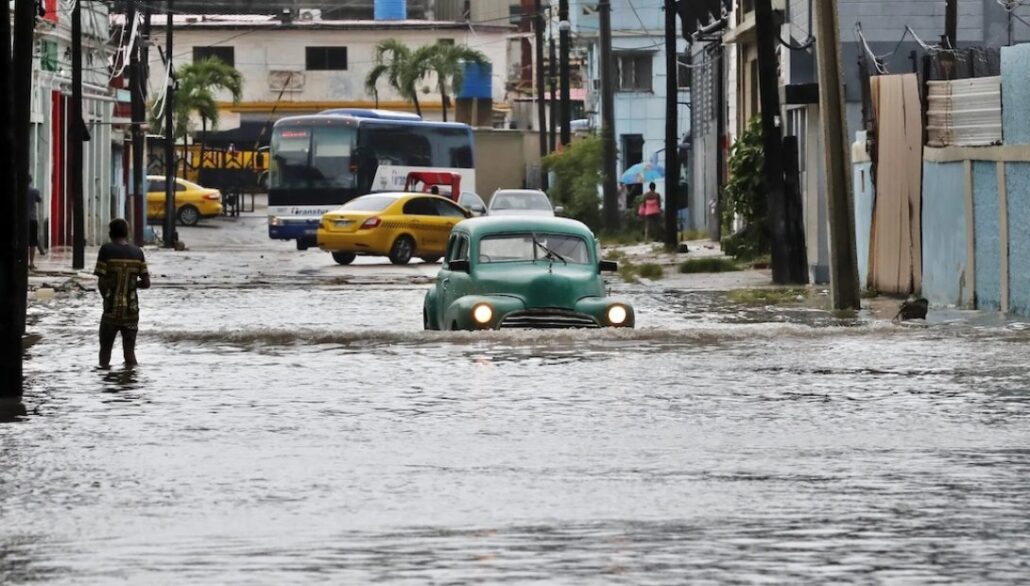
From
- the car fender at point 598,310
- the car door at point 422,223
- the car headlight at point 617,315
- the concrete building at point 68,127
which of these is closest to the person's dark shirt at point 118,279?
the car fender at point 598,310

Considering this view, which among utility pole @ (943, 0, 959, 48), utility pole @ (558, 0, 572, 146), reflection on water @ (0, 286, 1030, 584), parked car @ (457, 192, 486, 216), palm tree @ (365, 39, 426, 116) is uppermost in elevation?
palm tree @ (365, 39, 426, 116)

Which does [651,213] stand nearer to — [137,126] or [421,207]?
[137,126]

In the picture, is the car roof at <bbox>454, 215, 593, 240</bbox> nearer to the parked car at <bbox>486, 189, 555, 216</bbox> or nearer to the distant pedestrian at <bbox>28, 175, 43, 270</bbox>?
the distant pedestrian at <bbox>28, 175, 43, 270</bbox>

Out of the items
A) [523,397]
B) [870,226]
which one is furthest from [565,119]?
[523,397]

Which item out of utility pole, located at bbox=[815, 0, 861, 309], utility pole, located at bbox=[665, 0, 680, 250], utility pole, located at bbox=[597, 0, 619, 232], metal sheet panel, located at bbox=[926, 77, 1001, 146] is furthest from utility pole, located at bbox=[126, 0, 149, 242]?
utility pole, located at bbox=[815, 0, 861, 309]

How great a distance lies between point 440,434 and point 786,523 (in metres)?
4.09

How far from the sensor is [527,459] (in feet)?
40.5

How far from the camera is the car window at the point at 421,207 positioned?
43531 mm

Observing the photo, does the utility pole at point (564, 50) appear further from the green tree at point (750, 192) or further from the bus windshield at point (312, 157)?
the green tree at point (750, 192)

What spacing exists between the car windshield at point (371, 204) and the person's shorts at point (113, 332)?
976 inches

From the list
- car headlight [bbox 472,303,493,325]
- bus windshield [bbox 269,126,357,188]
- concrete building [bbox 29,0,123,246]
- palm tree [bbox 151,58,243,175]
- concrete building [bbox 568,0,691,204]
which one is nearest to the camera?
car headlight [bbox 472,303,493,325]

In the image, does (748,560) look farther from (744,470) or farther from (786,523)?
(744,470)

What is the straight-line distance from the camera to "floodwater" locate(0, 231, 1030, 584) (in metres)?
8.99

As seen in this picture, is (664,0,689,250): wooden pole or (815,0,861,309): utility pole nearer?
(815,0,861,309): utility pole
